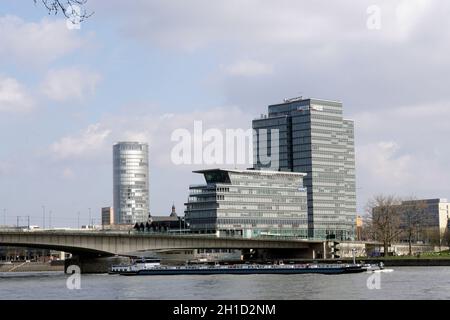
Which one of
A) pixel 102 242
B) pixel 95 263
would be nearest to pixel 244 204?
pixel 95 263

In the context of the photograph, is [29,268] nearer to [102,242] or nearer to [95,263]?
[95,263]

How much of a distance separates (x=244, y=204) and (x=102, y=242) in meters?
80.5

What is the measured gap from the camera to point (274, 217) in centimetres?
18888

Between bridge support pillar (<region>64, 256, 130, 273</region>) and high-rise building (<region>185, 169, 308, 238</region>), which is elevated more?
high-rise building (<region>185, 169, 308, 238</region>)

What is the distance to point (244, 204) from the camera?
182250 mm

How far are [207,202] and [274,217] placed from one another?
1902cm

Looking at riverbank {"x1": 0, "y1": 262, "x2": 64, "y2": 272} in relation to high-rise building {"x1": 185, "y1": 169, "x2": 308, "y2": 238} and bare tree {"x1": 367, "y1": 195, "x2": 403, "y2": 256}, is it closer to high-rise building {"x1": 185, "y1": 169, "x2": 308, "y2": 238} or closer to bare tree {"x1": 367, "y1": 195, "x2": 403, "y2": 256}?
high-rise building {"x1": 185, "y1": 169, "x2": 308, "y2": 238}

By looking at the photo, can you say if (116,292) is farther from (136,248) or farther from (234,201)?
(234,201)

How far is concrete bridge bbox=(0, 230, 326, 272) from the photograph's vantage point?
96.2 metres

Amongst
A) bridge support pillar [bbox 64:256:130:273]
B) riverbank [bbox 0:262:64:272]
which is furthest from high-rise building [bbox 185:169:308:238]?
bridge support pillar [bbox 64:256:130:273]

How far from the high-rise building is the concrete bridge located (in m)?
51.2

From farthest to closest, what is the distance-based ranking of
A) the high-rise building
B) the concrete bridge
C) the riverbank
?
the high-rise building
the riverbank
the concrete bridge
